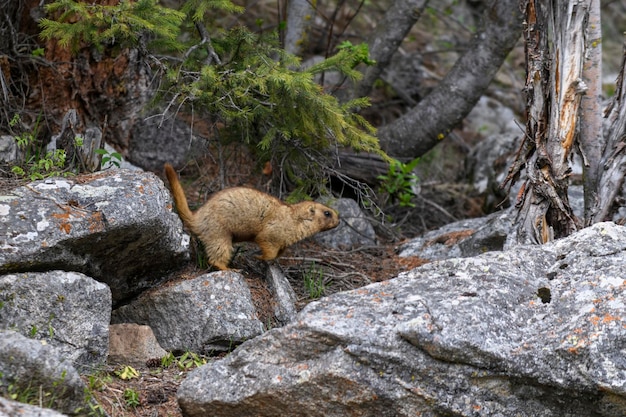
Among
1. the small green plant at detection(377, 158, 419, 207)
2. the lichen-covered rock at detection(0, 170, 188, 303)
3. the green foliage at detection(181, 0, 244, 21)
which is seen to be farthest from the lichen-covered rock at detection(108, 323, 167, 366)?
the small green plant at detection(377, 158, 419, 207)

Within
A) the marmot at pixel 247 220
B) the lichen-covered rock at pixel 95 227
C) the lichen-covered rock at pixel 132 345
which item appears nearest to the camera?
the lichen-covered rock at pixel 95 227

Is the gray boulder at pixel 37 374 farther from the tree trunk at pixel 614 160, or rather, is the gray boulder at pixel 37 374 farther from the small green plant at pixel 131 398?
the tree trunk at pixel 614 160

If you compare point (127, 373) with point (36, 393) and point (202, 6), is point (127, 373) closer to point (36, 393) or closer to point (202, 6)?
point (36, 393)

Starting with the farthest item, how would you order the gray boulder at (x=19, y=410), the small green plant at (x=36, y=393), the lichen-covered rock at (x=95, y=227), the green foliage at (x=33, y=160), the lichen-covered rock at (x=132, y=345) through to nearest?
the green foliage at (x=33, y=160) → the lichen-covered rock at (x=132, y=345) → the lichen-covered rock at (x=95, y=227) → the small green plant at (x=36, y=393) → the gray boulder at (x=19, y=410)

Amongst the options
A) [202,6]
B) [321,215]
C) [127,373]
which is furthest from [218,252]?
[202,6]

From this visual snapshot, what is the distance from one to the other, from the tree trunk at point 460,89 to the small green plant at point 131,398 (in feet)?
18.0

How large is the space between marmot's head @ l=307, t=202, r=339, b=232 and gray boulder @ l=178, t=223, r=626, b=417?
249 centimetres

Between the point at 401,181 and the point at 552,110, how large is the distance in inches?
116

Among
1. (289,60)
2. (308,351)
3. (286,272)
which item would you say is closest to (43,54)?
(289,60)

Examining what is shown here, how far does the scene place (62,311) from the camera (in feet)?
16.7

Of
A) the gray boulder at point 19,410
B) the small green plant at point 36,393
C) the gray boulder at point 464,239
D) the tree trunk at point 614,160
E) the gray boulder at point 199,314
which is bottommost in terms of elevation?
the gray boulder at point 199,314

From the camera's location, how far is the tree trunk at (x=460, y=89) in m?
9.13

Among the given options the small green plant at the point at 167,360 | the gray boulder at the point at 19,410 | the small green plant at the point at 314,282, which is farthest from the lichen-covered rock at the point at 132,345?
the gray boulder at the point at 19,410

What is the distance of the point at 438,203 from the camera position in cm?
1014
